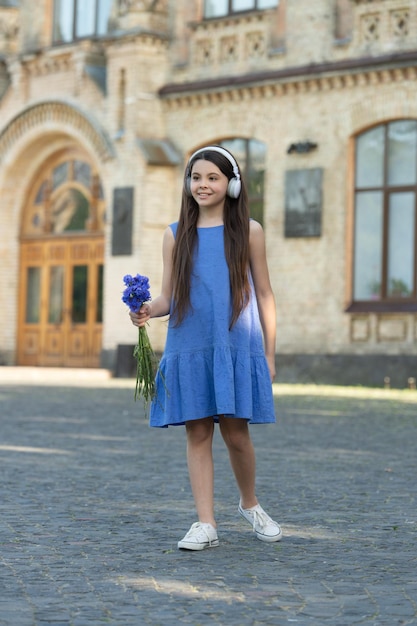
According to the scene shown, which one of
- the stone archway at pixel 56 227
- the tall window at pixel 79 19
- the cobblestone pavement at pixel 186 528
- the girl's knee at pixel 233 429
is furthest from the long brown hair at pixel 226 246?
the tall window at pixel 79 19

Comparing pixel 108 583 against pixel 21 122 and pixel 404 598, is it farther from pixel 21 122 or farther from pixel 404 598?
pixel 21 122

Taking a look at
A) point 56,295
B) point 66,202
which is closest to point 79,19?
point 66,202

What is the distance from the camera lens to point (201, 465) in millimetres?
7172

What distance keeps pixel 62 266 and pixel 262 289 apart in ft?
85.9

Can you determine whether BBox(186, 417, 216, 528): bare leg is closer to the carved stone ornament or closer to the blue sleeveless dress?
the blue sleeveless dress

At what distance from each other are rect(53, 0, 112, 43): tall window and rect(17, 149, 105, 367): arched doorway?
257 centimetres

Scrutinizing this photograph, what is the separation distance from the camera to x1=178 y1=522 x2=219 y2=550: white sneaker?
6.96 metres

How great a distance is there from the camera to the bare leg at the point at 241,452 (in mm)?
7207

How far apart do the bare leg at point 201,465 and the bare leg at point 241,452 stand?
9 cm

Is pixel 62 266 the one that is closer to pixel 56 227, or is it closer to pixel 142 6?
pixel 56 227

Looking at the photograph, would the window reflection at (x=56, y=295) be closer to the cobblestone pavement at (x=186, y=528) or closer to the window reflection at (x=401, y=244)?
the window reflection at (x=401, y=244)

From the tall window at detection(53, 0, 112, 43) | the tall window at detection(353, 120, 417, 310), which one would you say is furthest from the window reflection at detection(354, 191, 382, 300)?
the tall window at detection(53, 0, 112, 43)

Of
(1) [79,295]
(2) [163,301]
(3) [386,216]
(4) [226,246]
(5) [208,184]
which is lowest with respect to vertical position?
(2) [163,301]

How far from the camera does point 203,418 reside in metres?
7.18
